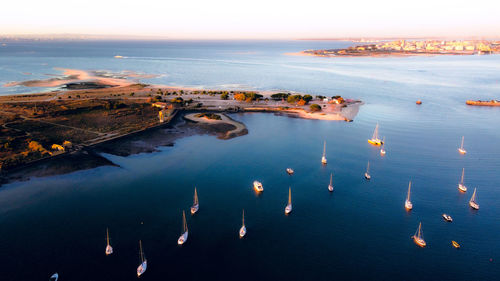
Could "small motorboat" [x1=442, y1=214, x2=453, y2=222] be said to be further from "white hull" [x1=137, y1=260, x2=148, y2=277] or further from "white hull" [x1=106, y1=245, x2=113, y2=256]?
"white hull" [x1=106, y1=245, x2=113, y2=256]

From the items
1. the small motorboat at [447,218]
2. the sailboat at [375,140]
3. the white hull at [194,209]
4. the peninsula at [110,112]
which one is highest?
the peninsula at [110,112]

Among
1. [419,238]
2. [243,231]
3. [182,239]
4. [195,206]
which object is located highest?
[195,206]

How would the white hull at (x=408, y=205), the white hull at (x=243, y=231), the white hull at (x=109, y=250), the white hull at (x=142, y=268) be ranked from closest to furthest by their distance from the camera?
the white hull at (x=142, y=268)
the white hull at (x=109, y=250)
the white hull at (x=243, y=231)
the white hull at (x=408, y=205)

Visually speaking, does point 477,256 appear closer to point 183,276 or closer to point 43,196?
point 183,276

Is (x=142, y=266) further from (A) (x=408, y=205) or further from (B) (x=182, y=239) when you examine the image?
(A) (x=408, y=205)

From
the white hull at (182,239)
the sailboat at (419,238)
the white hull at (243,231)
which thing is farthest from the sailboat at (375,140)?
the white hull at (182,239)

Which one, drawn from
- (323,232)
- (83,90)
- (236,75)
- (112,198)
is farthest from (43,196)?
(236,75)

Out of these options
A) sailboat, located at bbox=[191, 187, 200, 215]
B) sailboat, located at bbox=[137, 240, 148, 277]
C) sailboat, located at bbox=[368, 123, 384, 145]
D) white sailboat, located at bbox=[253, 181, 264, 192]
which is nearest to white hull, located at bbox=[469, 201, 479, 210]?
sailboat, located at bbox=[368, 123, 384, 145]

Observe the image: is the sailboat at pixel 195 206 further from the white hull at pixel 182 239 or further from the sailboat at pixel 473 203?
the sailboat at pixel 473 203

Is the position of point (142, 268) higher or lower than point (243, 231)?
lower

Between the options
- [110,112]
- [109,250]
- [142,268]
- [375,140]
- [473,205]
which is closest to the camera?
[142,268]

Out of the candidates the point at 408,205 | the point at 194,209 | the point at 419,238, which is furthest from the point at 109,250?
the point at 408,205
